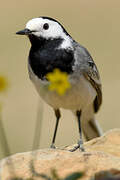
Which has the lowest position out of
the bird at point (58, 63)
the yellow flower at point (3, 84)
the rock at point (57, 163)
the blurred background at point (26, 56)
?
the blurred background at point (26, 56)

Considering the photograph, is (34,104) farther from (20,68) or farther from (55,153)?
(55,153)

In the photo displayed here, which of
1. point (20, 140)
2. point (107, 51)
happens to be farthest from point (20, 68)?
point (20, 140)

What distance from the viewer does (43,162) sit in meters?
5.98

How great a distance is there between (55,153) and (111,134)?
4.97 feet

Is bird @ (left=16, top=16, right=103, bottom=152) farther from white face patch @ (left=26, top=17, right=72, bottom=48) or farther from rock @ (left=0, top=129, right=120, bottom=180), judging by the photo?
rock @ (left=0, top=129, right=120, bottom=180)

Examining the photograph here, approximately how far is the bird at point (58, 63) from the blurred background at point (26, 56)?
0.37 meters

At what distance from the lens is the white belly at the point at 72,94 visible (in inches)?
296

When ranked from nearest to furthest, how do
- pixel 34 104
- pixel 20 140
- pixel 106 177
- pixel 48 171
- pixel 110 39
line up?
1. pixel 106 177
2. pixel 48 171
3. pixel 20 140
4. pixel 34 104
5. pixel 110 39

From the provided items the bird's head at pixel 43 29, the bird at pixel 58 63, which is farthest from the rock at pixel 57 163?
the bird's head at pixel 43 29

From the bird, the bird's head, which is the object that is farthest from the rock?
the bird's head

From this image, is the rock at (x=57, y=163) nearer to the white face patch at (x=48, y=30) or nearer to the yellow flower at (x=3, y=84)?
the yellow flower at (x=3, y=84)

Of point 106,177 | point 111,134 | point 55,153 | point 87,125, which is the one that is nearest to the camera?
point 106,177

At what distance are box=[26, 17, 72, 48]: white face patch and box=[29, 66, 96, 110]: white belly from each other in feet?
1.48

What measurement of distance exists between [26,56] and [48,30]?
8.83 meters
